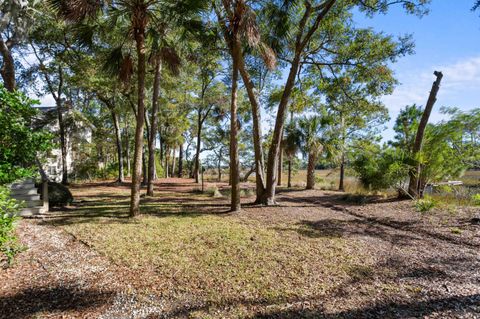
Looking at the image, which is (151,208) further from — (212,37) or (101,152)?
(101,152)

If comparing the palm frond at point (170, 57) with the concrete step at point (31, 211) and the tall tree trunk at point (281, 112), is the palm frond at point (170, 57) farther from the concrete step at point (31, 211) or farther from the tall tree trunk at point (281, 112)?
the concrete step at point (31, 211)

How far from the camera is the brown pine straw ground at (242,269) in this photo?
264 centimetres

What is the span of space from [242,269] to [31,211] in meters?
6.32

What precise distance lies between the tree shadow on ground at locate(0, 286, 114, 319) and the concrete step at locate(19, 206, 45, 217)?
14.3ft

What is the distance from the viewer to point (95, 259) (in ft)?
12.5

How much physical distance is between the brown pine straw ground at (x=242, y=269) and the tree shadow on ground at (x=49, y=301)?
0.04 ft

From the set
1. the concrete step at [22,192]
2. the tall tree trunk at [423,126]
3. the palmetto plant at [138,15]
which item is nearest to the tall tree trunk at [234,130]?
the palmetto plant at [138,15]

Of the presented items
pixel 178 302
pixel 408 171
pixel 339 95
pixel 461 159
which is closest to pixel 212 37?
pixel 339 95

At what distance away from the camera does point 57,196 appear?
749 cm

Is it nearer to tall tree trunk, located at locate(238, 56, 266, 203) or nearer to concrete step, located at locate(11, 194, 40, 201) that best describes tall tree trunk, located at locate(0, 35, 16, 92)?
concrete step, located at locate(11, 194, 40, 201)

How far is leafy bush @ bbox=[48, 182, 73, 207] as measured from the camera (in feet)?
24.2

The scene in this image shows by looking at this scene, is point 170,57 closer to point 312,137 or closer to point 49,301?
point 49,301

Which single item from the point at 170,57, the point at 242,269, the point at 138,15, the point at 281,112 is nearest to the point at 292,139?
the point at 281,112

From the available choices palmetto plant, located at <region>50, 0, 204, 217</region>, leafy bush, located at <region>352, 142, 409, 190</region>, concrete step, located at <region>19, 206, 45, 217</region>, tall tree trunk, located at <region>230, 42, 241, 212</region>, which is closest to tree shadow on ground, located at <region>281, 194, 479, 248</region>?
tall tree trunk, located at <region>230, 42, 241, 212</region>
